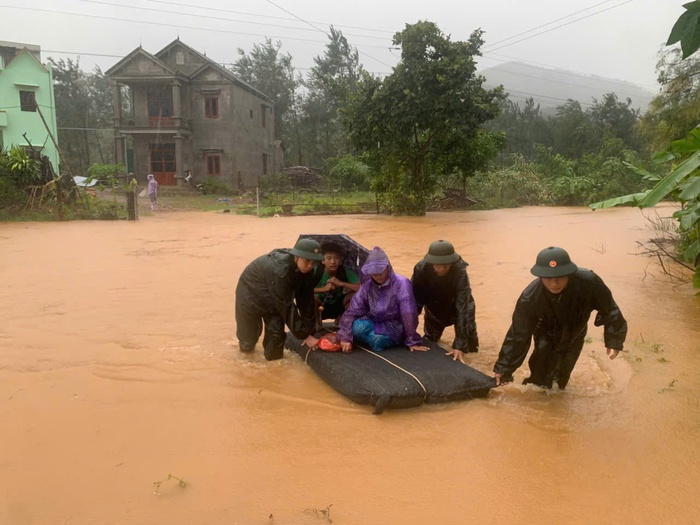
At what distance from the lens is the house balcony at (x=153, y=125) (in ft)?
98.9

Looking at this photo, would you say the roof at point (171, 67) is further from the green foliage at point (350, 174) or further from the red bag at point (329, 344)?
the red bag at point (329, 344)

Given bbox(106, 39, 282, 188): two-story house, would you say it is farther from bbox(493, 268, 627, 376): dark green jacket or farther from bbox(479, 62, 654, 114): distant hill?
bbox(479, 62, 654, 114): distant hill

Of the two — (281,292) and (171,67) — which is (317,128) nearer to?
(171,67)

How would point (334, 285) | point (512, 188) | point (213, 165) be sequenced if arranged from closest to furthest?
point (334, 285)
point (512, 188)
point (213, 165)

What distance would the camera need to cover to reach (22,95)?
91.8 feet

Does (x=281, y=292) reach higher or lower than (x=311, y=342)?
higher

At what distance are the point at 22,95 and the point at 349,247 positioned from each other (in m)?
27.4

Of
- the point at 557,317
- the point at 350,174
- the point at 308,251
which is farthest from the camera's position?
the point at 350,174

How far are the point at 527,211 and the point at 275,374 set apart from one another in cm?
2217

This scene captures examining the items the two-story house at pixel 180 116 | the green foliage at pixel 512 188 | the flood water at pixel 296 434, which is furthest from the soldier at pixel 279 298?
the two-story house at pixel 180 116

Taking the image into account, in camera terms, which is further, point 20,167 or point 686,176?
point 20,167

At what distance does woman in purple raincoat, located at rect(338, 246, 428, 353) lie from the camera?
17.9 ft

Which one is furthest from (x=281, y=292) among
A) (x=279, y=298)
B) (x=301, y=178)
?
(x=301, y=178)

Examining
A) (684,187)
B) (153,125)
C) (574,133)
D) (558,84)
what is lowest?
(684,187)
